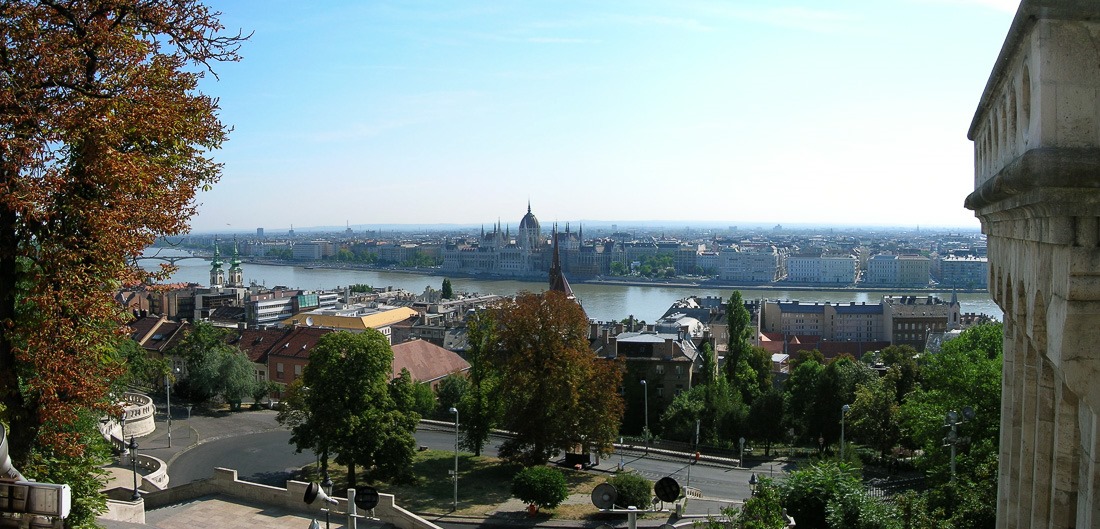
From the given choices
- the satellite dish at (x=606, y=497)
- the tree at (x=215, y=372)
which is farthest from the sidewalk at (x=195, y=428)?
the satellite dish at (x=606, y=497)

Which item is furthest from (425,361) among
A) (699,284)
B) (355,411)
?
(699,284)

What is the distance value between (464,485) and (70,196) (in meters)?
14.0

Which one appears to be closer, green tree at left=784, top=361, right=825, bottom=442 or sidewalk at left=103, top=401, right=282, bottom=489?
sidewalk at left=103, top=401, right=282, bottom=489

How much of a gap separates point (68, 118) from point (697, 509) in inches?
514

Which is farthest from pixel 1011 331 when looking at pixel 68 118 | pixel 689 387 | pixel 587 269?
pixel 587 269

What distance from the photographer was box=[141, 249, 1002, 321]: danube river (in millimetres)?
79938

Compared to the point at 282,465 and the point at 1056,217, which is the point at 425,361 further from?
the point at 1056,217

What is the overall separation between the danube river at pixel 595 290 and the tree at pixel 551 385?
153ft

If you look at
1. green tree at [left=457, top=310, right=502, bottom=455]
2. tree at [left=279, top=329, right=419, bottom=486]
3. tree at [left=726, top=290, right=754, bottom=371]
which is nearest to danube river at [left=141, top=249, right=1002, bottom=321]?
tree at [left=726, top=290, right=754, bottom=371]

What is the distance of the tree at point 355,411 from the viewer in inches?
680

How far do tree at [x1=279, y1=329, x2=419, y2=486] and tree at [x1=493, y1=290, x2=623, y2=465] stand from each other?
2.43 metres

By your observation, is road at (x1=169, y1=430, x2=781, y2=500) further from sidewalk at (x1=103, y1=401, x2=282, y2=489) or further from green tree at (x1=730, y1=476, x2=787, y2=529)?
green tree at (x1=730, y1=476, x2=787, y2=529)

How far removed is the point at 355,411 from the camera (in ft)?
58.0

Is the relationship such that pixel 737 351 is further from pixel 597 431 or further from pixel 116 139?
pixel 116 139
